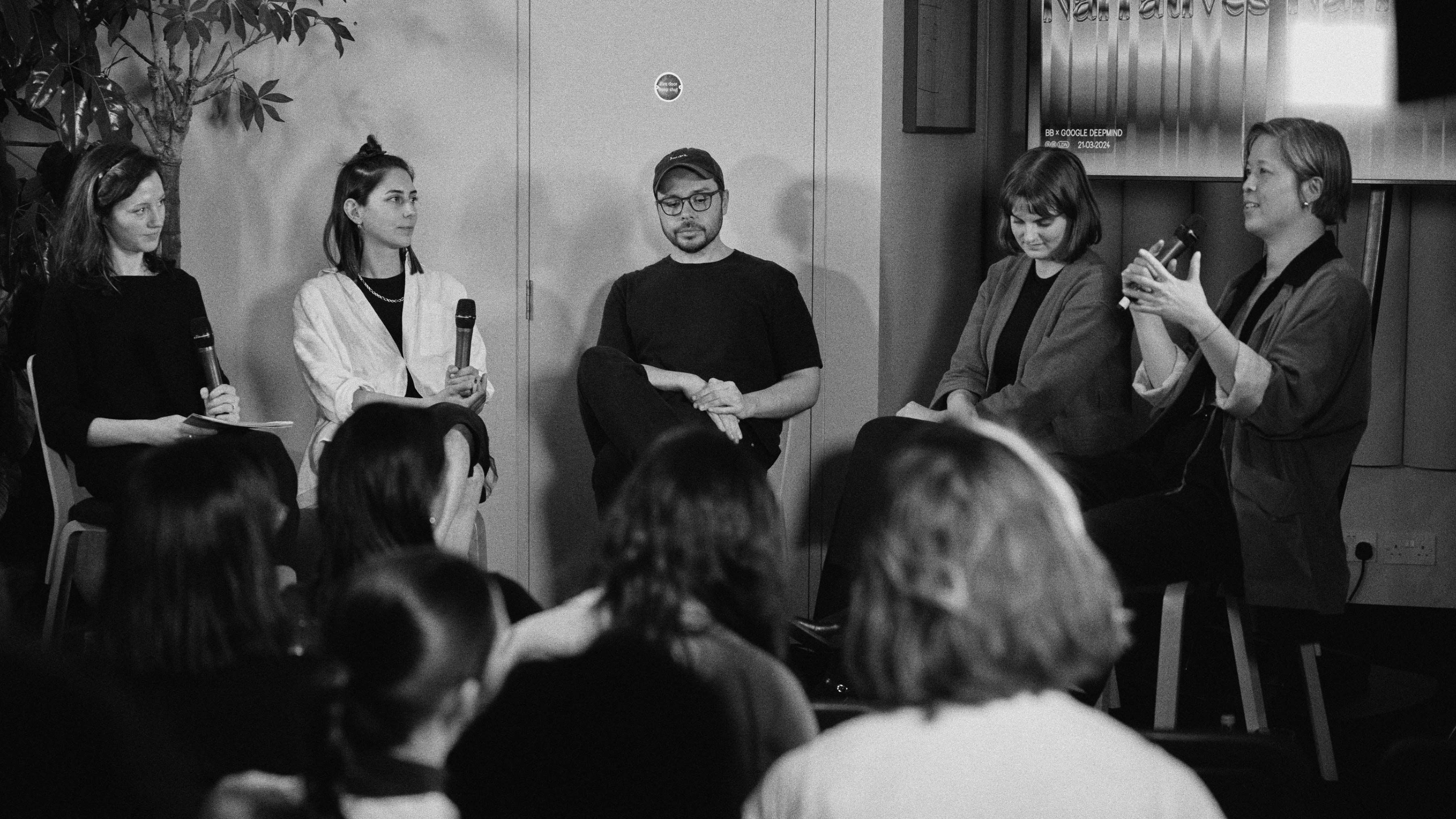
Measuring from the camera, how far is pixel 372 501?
6.80ft

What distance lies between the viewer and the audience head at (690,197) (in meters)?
3.79

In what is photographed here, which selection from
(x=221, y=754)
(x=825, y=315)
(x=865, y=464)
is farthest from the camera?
(x=825, y=315)

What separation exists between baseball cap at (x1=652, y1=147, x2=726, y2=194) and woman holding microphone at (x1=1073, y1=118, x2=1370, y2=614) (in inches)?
45.4

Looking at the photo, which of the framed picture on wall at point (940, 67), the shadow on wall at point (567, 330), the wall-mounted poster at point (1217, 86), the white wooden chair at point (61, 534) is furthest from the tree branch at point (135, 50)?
the wall-mounted poster at point (1217, 86)

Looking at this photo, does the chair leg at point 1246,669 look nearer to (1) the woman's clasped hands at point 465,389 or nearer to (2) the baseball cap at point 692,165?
(2) the baseball cap at point 692,165

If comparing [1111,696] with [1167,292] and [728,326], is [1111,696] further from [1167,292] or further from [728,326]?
[728,326]

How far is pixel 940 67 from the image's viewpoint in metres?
4.36

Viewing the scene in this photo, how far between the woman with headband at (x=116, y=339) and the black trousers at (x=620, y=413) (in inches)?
27.9

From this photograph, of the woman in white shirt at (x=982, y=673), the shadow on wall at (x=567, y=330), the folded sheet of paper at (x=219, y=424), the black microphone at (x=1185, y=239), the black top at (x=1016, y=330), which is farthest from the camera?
the shadow on wall at (x=567, y=330)

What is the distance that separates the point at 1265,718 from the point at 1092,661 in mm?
2084

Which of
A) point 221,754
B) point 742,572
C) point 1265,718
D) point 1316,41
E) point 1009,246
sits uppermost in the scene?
point 1316,41

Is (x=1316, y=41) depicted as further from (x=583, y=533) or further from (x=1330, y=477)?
(x=583, y=533)

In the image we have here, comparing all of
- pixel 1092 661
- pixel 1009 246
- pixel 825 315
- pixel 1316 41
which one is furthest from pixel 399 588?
pixel 1316 41

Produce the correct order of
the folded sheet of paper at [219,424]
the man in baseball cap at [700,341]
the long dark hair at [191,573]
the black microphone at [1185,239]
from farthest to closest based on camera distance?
the man in baseball cap at [700,341], the folded sheet of paper at [219,424], the black microphone at [1185,239], the long dark hair at [191,573]
